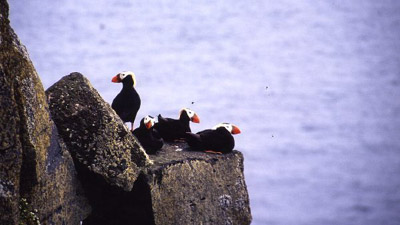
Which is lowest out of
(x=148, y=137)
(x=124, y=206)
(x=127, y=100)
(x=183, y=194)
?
(x=124, y=206)

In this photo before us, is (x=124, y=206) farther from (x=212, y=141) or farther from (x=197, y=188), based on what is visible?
(x=212, y=141)

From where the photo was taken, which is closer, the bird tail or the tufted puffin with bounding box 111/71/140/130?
the bird tail

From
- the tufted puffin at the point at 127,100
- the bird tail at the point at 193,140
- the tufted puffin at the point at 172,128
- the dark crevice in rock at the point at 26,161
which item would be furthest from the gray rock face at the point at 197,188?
the dark crevice in rock at the point at 26,161

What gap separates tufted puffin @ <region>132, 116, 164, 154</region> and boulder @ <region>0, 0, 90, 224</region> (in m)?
1.14

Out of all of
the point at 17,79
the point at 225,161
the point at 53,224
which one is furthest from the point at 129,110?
the point at 17,79

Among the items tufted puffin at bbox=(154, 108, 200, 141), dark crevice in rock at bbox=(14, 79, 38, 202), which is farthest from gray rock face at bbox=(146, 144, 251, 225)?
dark crevice in rock at bbox=(14, 79, 38, 202)

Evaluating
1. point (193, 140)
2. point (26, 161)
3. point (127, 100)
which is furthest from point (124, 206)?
point (127, 100)

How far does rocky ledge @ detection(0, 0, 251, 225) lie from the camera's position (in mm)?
2971

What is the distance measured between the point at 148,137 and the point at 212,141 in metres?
0.76

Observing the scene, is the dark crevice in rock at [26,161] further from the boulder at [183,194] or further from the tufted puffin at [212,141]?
the tufted puffin at [212,141]

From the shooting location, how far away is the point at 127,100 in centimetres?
607

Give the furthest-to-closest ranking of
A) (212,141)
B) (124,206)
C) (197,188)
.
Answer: (212,141)
(197,188)
(124,206)

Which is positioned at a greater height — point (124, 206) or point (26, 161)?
point (124, 206)

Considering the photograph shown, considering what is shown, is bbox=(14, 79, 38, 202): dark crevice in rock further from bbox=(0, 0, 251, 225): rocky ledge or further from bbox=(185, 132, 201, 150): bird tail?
bbox=(185, 132, 201, 150): bird tail
